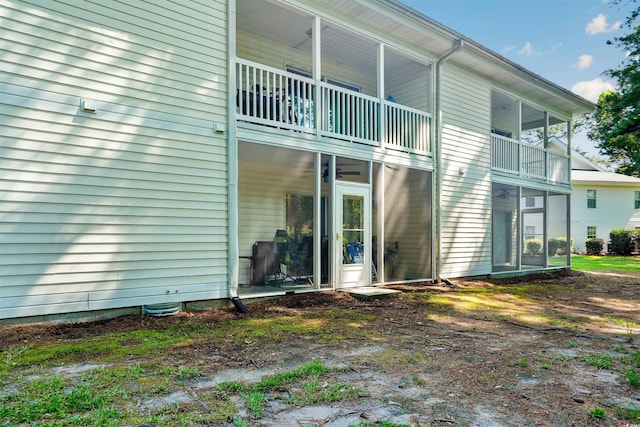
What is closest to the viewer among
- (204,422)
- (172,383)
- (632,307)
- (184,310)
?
(204,422)

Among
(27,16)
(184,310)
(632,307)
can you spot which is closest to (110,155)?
(27,16)

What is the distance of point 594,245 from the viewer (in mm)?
21938

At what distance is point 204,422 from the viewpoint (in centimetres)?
224

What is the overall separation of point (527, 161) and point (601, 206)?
1629 centimetres

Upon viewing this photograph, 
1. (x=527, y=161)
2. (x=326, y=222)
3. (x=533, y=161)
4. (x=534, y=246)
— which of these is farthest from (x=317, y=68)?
(x=534, y=246)

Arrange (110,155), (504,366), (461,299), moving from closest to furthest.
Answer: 1. (504,366)
2. (110,155)
3. (461,299)

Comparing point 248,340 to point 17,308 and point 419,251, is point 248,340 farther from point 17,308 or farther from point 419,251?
point 419,251

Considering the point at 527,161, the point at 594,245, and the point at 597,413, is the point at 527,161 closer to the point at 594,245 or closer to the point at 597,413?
the point at 597,413

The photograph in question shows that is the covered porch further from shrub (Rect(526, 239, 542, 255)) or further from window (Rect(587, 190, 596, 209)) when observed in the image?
window (Rect(587, 190, 596, 209))

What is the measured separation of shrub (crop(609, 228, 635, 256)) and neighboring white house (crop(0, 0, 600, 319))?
15.2 metres

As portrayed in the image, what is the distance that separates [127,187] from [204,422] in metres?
3.67

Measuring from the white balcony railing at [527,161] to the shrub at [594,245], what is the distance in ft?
38.9

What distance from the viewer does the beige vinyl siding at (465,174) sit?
9305 millimetres

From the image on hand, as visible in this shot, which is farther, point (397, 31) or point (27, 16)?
point (397, 31)
